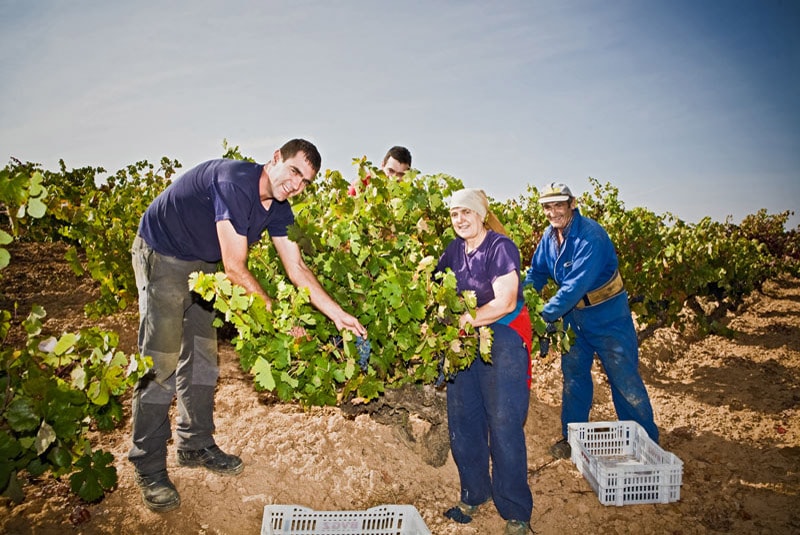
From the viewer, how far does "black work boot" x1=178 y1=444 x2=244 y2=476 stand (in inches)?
139

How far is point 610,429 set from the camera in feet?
13.6

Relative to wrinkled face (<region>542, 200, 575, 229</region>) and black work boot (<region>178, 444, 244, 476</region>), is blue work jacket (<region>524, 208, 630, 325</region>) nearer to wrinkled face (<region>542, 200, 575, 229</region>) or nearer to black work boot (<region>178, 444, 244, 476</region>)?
wrinkled face (<region>542, 200, 575, 229</region>)

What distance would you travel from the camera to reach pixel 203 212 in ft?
9.95

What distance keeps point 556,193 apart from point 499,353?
1613 mm

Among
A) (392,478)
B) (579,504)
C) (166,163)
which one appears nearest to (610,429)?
(579,504)

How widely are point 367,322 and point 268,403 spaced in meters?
2.51

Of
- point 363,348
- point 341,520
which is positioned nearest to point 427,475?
point 341,520

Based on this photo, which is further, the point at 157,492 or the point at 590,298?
the point at 590,298

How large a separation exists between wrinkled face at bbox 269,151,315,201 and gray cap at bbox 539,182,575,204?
6.62 ft

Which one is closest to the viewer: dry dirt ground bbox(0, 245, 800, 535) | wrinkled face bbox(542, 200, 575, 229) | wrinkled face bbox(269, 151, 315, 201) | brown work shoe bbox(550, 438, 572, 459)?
wrinkled face bbox(269, 151, 315, 201)

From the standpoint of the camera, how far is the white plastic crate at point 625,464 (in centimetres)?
350

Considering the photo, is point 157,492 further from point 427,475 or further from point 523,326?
point 523,326

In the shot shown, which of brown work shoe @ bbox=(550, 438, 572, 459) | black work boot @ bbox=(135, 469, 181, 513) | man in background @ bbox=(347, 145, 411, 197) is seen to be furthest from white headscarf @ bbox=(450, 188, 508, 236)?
black work boot @ bbox=(135, 469, 181, 513)

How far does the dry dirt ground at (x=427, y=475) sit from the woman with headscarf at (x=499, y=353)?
1.45 ft
